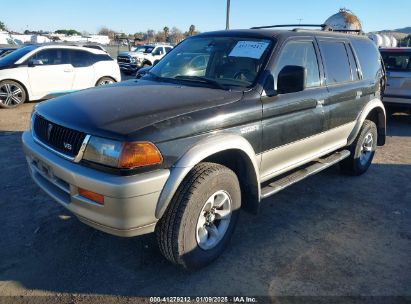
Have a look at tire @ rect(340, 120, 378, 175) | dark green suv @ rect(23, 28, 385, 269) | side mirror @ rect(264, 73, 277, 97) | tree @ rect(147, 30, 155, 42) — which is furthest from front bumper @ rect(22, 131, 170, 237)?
tree @ rect(147, 30, 155, 42)

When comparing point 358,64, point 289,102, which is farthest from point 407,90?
point 289,102

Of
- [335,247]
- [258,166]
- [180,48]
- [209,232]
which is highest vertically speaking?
[180,48]

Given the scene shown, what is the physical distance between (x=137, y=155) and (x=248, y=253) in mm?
1510

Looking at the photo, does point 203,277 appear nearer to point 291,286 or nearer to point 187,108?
point 291,286

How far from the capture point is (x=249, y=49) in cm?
370

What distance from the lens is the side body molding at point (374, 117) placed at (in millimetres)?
5051

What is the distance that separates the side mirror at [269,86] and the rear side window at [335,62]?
1121mm

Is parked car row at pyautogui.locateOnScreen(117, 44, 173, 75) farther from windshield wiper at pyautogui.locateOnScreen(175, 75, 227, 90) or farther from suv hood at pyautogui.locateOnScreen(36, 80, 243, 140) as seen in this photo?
suv hood at pyautogui.locateOnScreen(36, 80, 243, 140)

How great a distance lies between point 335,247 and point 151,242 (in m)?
1.71

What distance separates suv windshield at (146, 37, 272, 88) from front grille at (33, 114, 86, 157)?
135cm

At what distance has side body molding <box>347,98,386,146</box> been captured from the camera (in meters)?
5.05

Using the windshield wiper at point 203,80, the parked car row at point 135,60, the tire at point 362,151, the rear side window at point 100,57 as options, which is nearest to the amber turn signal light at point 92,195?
the windshield wiper at point 203,80

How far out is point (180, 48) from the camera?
443cm

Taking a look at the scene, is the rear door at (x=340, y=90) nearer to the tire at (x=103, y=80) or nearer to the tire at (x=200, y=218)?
the tire at (x=200, y=218)
